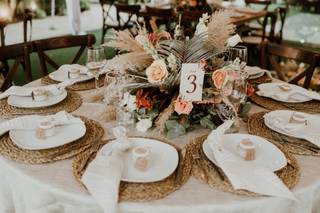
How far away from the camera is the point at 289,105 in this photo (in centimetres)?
169

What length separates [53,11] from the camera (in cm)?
838

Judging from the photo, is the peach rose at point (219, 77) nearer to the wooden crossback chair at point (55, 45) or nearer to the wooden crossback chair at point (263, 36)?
the wooden crossback chair at point (55, 45)

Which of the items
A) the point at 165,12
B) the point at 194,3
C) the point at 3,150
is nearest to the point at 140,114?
the point at 3,150

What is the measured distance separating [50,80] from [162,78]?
86cm

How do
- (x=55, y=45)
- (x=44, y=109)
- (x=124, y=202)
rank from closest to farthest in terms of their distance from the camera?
1. (x=124, y=202)
2. (x=44, y=109)
3. (x=55, y=45)

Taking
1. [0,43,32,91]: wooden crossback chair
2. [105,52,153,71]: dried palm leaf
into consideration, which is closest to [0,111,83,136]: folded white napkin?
[105,52,153,71]: dried palm leaf

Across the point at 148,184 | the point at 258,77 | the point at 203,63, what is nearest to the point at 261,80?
the point at 258,77

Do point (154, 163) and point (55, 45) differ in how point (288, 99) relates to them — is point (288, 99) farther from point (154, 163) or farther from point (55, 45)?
point (55, 45)

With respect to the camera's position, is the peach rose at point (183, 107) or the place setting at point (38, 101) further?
the place setting at point (38, 101)

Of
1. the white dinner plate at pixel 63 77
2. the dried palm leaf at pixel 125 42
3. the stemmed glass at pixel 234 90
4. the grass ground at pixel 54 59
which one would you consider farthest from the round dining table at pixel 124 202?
the grass ground at pixel 54 59

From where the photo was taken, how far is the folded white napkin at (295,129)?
4.38 ft

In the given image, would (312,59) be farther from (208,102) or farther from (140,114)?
(140,114)

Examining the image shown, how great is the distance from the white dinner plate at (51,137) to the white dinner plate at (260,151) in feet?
1.53

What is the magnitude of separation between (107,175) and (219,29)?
0.72 metres
